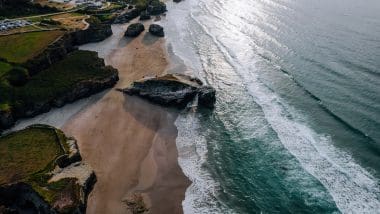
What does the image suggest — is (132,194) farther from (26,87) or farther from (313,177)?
(26,87)

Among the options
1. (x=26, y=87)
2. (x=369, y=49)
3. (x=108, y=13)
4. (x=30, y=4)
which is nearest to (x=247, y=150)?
(x=26, y=87)

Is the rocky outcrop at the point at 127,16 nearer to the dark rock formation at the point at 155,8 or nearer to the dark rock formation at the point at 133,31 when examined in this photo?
the dark rock formation at the point at 155,8

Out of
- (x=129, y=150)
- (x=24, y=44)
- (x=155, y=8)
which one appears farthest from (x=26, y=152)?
(x=155, y=8)

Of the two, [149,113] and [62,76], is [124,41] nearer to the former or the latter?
[62,76]

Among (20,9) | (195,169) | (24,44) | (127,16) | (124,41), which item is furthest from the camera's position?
(127,16)

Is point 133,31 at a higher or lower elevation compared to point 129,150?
higher

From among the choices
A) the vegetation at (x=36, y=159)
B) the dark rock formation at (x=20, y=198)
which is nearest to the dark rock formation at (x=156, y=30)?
the vegetation at (x=36, y=159)

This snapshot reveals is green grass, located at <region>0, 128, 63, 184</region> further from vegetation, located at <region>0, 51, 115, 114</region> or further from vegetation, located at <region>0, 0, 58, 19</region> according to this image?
vegetation, located at <region>0, 0, 58, 19</region>
